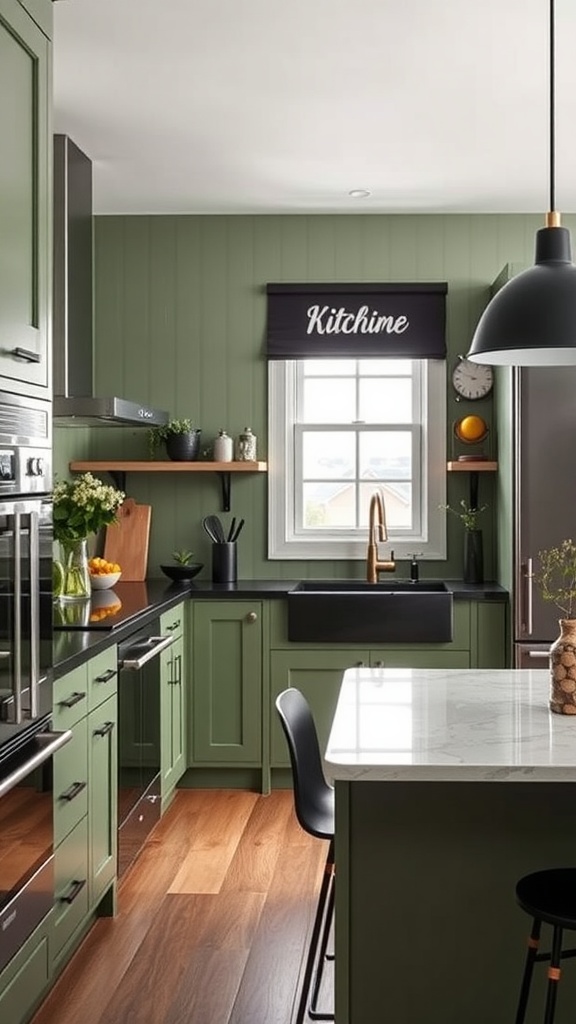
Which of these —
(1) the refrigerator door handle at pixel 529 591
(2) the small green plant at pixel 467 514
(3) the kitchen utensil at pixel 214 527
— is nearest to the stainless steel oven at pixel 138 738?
(3) the kitchen utensil at pixel 214 527

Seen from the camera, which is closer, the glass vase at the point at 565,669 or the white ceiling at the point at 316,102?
the glass vase at the point at 565,669

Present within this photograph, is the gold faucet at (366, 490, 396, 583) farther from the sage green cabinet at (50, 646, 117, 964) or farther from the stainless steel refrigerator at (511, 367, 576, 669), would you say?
the sage green cabinet at (50, 646, 117, 964)

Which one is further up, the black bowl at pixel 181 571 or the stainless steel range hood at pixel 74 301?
the stainless steel range hood at pixel 74 301

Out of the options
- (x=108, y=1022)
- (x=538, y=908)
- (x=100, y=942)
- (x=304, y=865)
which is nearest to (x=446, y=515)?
(x=304, y=865)

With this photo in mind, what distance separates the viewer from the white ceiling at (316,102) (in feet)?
10.9

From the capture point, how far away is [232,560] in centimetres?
553

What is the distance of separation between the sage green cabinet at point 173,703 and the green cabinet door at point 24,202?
201 centimetres

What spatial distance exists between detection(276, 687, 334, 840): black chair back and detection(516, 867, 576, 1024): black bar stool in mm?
667

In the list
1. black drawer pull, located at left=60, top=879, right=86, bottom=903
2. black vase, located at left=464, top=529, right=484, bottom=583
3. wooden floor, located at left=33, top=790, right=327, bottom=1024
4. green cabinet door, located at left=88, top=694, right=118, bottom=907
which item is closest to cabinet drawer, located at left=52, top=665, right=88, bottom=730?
green cabinet door, located at left=88, top=694, right=118, bottom=907

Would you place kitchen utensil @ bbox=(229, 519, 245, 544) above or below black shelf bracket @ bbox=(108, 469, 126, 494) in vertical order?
below

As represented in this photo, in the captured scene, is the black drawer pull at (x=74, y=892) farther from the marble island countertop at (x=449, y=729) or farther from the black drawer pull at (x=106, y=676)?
the marble island countertop at (x=449, y=729)

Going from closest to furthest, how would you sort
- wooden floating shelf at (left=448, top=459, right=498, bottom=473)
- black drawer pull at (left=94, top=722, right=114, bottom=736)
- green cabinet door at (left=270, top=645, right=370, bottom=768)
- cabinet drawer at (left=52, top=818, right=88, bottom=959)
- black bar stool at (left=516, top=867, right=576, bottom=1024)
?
black bar stool at (left=516, top=867, right=576, bottom=1024) < cabinet drawer at (left=52, top=818, right=88, bottom=959) < black drawer pull at (left=94, top=722, right=114, bottom=736) < green cabinet door at (left=270, top=645, right=370, bottom=768) < wooden floating shelf at (left=448, top=459, right=498, bottom=473)

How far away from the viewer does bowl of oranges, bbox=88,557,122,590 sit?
4.96 m

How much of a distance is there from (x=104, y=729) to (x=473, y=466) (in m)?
2.54
